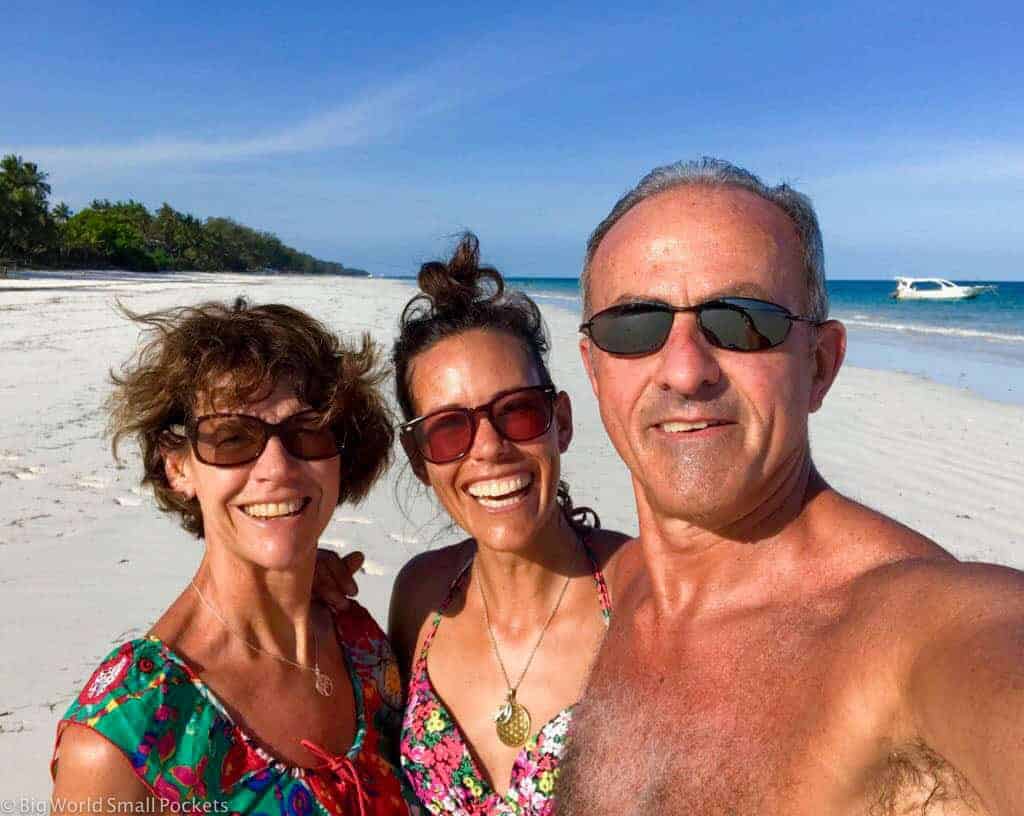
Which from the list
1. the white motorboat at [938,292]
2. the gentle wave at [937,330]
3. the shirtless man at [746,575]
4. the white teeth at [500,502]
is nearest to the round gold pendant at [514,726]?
the shirtless man at [746,575]

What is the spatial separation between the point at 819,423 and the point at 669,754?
9020 millimetres

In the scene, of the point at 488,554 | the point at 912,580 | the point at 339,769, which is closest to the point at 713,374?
the point at 912,580

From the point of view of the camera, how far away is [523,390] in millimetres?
2521

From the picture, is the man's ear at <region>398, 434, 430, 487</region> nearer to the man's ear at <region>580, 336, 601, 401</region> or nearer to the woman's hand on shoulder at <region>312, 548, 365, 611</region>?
the woman's hand on shoulder at <region>312, 548, 365, 611</region>

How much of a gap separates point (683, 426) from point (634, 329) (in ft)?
0.85

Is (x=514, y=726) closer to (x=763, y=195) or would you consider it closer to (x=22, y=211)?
(x=763, y=195)

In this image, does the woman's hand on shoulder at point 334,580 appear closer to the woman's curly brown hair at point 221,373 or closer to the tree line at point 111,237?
the woman's curly brown hair at point 221,373

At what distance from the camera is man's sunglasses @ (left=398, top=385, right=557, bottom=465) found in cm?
247

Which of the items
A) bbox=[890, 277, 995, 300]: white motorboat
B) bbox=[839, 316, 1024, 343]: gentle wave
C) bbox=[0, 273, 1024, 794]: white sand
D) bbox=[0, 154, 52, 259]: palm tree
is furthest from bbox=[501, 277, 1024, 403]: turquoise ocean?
bbox=[0, 154, 52, 259]: palm tree

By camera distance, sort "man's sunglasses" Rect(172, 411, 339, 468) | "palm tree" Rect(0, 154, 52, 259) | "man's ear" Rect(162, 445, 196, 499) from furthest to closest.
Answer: "palm tree" Rect(0, 154, 52, 259) < "man's ear" Rect(162, 445, 196, 499) < "man's sunglasses" Rect(172, 411, 339, 468)

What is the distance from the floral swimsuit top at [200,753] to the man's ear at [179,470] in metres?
0.51

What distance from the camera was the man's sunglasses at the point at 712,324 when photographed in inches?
67.7

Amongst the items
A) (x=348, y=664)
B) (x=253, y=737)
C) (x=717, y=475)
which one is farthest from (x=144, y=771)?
(x=717, y=475)

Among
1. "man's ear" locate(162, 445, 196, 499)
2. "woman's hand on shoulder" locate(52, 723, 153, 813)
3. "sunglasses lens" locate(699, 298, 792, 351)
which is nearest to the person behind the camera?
"woman's hand on shoulder" locate(52, 723, 153, 813)
